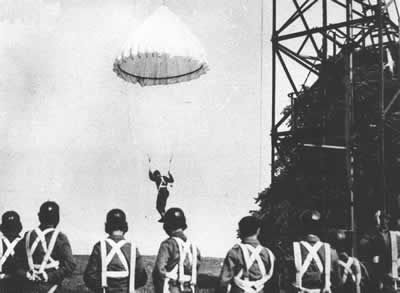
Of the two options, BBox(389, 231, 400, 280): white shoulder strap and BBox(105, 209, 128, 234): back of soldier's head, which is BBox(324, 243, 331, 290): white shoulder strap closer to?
BBox(389, 231, 400, 280): white shoulder strap

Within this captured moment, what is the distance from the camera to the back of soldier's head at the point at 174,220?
6.52 metres

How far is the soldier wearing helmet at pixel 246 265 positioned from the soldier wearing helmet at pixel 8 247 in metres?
2.54

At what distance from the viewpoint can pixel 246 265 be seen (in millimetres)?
6273

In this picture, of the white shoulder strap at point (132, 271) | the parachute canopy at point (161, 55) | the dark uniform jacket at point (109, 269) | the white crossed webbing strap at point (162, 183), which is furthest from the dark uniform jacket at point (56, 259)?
the white crossed webbing strap at point (162, 183)

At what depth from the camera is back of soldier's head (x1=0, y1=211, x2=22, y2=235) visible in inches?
284

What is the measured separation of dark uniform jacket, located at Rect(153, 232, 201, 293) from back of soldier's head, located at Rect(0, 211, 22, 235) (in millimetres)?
1900

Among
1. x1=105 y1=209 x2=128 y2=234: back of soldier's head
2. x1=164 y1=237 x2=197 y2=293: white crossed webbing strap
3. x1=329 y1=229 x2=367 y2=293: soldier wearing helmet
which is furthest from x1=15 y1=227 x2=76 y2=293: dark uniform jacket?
x1=329 y1=229 x2=367 y2=293: soldier wearing helmet

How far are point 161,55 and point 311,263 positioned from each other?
402 inches

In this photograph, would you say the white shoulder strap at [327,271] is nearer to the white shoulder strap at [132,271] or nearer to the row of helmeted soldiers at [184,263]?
the row of helmeted soldiers at [184,263]

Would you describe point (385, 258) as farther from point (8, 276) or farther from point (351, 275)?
point (8, 276)

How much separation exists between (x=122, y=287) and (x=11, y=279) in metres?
1.59

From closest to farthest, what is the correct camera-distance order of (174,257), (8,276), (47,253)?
(47,253), (174,257), (8,276)

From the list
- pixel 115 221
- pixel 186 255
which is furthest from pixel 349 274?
pixel 115 221

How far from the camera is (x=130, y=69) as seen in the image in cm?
1688
